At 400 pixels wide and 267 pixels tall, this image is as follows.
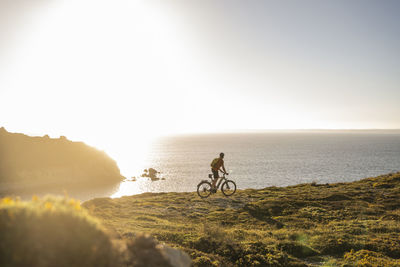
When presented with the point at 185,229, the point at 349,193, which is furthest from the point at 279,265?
the point at 349,193

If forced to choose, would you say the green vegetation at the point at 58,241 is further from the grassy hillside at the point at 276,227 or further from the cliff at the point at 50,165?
the cliff at the point at 50,165

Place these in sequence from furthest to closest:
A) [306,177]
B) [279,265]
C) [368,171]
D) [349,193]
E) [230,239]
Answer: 1. [368,171]
2. [306,177]
3. [349,193]
4. [230,239]
5. [279,265]

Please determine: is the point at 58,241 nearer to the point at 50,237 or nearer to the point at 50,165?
the point at 50,237

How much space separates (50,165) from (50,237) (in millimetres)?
105845

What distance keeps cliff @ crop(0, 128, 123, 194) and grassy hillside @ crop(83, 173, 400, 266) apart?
74656 millimetres

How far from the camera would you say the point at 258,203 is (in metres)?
19.2

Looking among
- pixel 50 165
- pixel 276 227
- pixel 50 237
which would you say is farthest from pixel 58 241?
pixel 50 165

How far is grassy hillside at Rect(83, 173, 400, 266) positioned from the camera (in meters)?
9.53

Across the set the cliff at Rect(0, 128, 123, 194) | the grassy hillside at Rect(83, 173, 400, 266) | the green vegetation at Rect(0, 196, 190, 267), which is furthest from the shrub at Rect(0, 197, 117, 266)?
the cliff at Rect(0, 128, 123, 194)

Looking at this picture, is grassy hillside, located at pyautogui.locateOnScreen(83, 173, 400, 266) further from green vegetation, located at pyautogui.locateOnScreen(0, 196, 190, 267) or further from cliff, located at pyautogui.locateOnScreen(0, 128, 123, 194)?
cliff, located at pyautogui.locateOnScreen(0, 128, 123, 194)

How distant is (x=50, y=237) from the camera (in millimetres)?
4023

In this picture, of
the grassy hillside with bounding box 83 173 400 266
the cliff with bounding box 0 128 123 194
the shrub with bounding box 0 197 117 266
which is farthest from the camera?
the cliff with bounding box 0 128 123 194

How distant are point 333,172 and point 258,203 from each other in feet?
263

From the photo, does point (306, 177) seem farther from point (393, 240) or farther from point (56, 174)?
point (56, 174)
